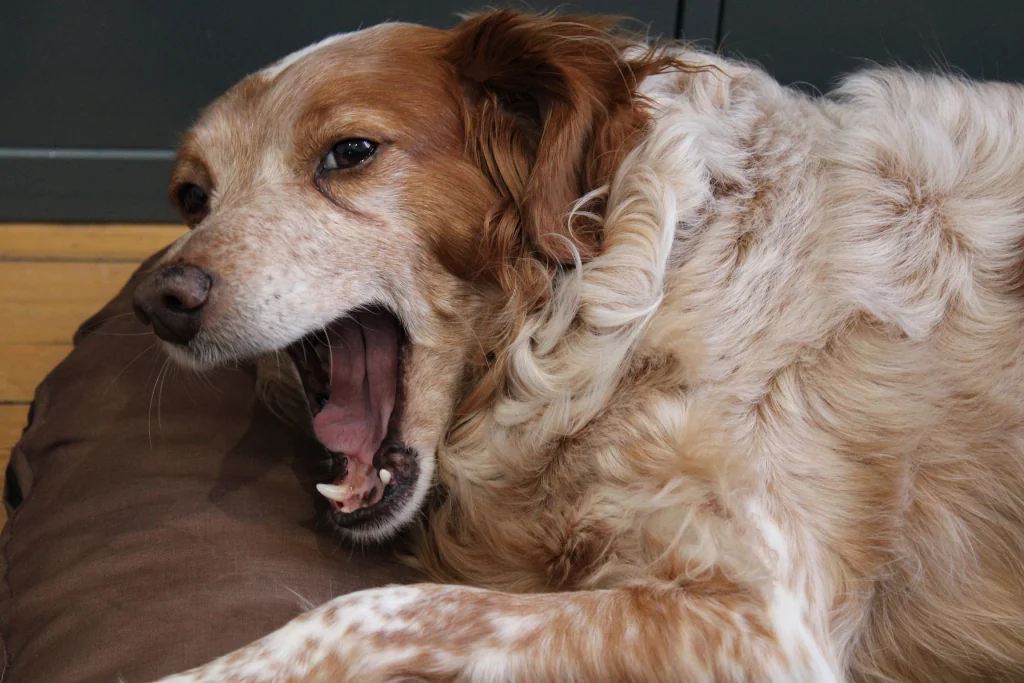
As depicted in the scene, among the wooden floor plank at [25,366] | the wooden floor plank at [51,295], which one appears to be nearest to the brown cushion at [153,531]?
the wooden floor plank at [25,366]

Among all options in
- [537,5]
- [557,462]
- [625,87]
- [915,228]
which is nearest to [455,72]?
[625,87]

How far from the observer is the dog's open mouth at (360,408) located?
1.67 meters

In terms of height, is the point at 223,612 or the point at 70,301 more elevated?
the point at 223,612

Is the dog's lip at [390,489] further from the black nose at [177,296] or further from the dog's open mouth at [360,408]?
the black nose at [177,296]

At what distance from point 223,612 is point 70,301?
193 cm

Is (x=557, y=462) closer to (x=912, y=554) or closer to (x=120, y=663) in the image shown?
(x=912, y=554)

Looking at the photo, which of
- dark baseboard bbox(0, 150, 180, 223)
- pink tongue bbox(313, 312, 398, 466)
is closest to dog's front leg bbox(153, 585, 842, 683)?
pink tongue bbox(313, 312, 398, 466)

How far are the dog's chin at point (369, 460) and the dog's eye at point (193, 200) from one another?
34 centimetres

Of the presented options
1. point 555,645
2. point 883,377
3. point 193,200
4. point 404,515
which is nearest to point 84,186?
point 193,200

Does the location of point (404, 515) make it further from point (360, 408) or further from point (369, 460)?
point (360, 408)

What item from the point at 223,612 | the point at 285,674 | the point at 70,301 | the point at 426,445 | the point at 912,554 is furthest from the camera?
the point at 70,301

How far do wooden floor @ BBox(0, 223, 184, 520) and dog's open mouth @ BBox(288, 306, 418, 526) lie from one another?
1.16m

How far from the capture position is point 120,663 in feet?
4.77

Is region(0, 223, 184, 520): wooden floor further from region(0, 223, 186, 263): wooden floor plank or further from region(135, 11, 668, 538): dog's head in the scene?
region(135, 11, 668, 538): dog's head
